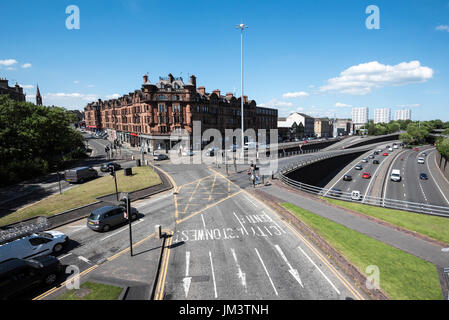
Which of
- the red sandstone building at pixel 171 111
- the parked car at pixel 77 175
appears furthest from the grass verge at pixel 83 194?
the red sandstone building at pixel 171 111

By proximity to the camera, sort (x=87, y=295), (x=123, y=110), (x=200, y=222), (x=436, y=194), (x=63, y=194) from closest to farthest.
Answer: (x=87, y=295) → (x=200, y=222) → (x=63, y=194) → (x=436, y=194) → (x=123, y=110)

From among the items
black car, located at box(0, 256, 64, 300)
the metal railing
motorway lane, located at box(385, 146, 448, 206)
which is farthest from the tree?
motorway lane, located at box(385, 146, 448, 206)

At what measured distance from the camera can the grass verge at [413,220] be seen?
1514 centimetres

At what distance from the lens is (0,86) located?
251 feet

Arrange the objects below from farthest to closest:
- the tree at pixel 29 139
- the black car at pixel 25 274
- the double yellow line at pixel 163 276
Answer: the tree at pixel 29 139 → the double yellow line at pixel 163 276 → the black car at pixel 25 274

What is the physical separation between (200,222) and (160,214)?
442 cm

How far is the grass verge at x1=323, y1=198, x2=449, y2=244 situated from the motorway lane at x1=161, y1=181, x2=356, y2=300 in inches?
320

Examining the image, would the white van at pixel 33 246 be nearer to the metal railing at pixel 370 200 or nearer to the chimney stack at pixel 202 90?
the metal railing at pixel 370 200

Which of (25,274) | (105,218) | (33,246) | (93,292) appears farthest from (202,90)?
(93,292)

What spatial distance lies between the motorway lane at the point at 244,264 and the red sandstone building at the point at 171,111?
162 feet

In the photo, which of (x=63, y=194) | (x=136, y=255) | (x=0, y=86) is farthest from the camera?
(x=0, y=86)

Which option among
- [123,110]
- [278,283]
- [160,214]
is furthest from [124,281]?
[123,110]
